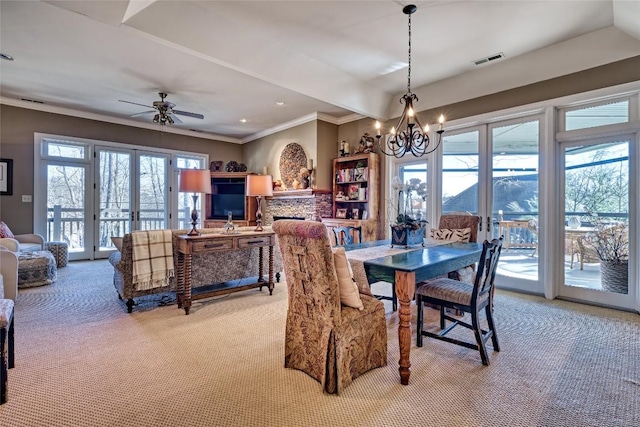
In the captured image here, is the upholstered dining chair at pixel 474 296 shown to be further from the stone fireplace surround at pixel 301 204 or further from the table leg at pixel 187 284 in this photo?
the stone fireplace surround at pixel 301 204

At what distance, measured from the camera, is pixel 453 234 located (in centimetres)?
354

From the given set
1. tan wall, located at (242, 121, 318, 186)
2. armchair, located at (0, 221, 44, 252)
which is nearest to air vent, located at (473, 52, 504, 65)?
tan wall, located at (242, 121, 318, 186)

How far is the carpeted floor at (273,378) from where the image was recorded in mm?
1638

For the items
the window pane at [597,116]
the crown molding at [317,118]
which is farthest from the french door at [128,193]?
the window pane at [597,116]

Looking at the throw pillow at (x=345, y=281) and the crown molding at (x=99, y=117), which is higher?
the crown molding at (x=99, y=117)

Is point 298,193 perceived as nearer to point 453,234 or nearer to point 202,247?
point 202,247

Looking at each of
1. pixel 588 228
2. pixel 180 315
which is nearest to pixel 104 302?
pixel 180 315

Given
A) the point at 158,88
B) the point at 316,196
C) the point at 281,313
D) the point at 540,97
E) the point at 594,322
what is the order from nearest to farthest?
the point at 594,322, the point at 281,313, the point at 540,97, the point at 158,88, the point at 316,196

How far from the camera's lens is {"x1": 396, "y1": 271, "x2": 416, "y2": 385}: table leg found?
75.3 inches

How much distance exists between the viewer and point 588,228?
11.8 feet

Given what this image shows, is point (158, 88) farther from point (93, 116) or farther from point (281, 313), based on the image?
point (281, 313)

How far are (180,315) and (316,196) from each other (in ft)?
10.9

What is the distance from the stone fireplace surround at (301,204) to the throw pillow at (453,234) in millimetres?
2585

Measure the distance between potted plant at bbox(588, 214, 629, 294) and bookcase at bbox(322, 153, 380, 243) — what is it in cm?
284
